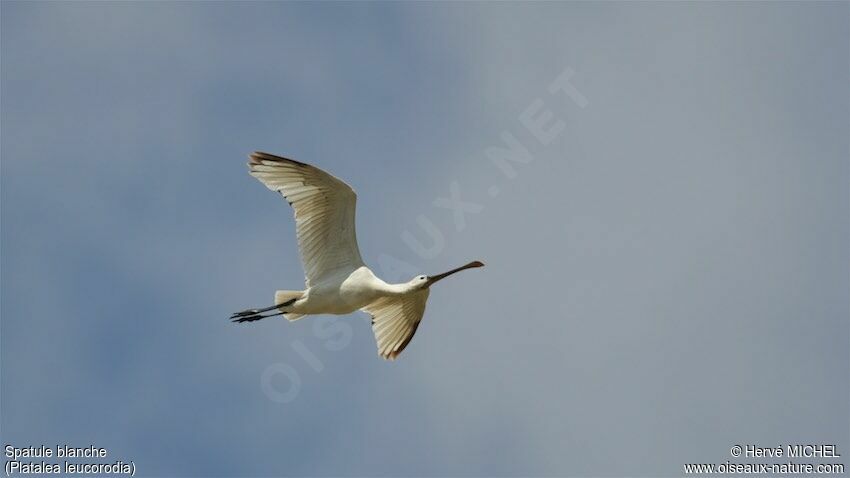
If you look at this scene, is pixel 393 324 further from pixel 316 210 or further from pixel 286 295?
pixel 316 210

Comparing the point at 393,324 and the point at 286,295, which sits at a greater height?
the point at 286,295

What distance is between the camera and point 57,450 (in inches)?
999

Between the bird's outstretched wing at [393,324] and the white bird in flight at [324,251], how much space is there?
2.24 ft

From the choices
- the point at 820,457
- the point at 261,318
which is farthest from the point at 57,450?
the point at 820,457

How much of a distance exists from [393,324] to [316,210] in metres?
3.14

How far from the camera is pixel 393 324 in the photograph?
27594 mm

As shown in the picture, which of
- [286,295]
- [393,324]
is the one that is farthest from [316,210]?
[393,324]

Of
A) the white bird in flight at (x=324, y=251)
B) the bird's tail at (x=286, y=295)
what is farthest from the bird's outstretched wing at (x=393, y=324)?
the bird's tail at (x=286, y=295)

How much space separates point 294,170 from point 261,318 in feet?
10.2

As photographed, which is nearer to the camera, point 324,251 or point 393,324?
point 324,251

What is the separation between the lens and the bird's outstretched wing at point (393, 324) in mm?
27422

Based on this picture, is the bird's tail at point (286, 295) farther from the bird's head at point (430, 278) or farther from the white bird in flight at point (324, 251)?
the bird's head at point (430, 278)

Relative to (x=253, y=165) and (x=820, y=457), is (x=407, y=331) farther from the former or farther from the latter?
(x=820, y=457)

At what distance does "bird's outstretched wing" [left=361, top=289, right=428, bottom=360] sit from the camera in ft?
90.0
